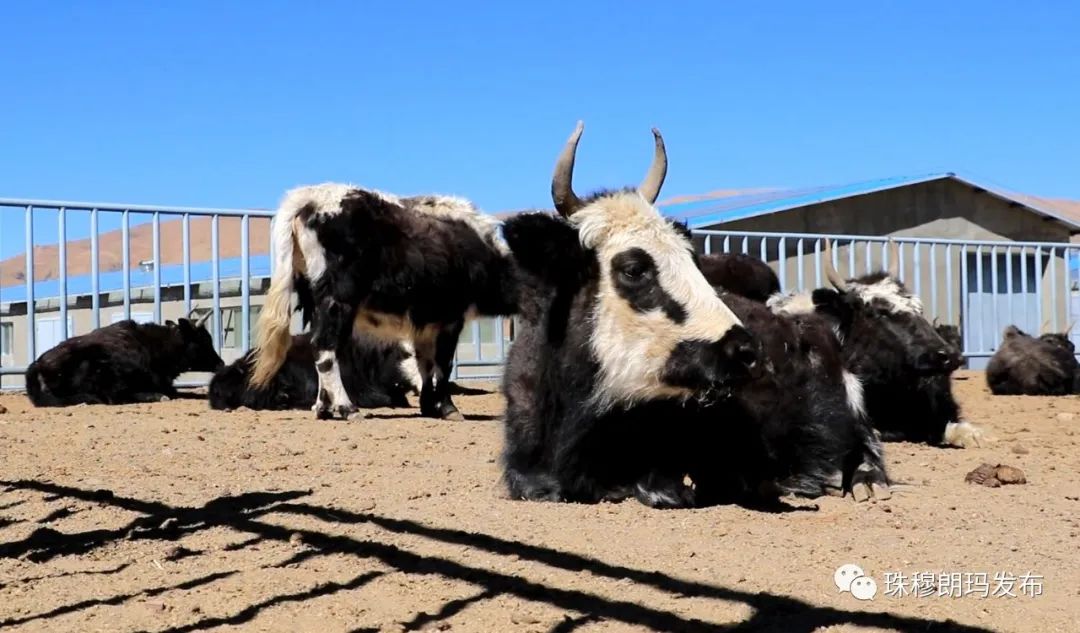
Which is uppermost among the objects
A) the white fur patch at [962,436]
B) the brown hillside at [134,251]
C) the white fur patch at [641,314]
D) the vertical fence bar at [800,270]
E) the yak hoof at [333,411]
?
the brown hillside at [134,251]

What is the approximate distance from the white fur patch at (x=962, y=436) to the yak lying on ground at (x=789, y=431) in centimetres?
195

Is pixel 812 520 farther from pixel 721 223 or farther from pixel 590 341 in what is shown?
pixel 721 223

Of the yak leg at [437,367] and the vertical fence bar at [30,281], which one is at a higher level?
the vertical fence bar at [30,281]

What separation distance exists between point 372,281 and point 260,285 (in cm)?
562

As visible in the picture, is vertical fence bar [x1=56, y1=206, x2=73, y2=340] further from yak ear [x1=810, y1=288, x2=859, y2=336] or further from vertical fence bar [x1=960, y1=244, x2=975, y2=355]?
vertical fence bar [x1=960, y1=244, x2=975, y2=355]

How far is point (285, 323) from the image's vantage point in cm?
968

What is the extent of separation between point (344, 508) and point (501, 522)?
74 cm

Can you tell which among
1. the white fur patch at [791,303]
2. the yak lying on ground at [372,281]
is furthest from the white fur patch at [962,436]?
the yak lying on ground at [372,281]

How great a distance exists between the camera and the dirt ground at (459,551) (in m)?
3.49

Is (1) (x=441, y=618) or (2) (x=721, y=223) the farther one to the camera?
(2) (x=721, y=223)

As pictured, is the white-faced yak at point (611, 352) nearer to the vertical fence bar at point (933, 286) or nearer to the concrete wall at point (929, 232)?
the concrete wall at point (929, 232)

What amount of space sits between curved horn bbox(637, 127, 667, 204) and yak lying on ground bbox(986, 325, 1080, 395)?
9188 millimetres

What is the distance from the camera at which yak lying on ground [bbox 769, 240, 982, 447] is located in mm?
7961

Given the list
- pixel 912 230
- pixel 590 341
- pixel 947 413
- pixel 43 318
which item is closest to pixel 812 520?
pixel 590 341
